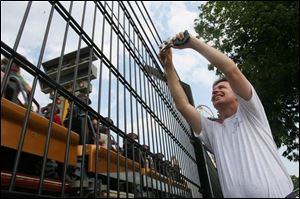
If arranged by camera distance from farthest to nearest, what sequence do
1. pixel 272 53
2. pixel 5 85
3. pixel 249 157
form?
pixel 272 53
pixel 249 157
pixel 5 85

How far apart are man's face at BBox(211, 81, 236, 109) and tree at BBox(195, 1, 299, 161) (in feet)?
27.7

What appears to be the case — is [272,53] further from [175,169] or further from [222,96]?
[222,96]

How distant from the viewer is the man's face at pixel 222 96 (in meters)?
1.95

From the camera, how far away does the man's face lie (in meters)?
1.95

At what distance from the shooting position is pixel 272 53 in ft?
32.5

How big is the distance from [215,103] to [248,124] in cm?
30

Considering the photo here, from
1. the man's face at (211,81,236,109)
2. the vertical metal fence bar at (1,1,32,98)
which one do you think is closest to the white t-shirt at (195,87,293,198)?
the man's face at (211,81,236,109)

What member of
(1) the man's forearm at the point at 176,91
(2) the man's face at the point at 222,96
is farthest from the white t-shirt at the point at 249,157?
(1) the man's forearm at the point at 176,91

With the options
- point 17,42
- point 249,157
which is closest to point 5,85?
point 17,42

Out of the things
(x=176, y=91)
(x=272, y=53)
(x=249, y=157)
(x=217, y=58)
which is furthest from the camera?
(x=272, y=53)

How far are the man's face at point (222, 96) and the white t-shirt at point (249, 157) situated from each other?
0.12 m

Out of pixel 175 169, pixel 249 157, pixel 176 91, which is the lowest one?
pixel 249 157

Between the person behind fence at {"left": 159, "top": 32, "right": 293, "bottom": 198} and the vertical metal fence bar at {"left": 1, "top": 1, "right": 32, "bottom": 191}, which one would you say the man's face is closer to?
the person behind fence at {"left": 159, "top": 32, "right": 293, "bottom": 198}

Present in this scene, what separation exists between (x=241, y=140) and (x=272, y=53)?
902 centimetres
